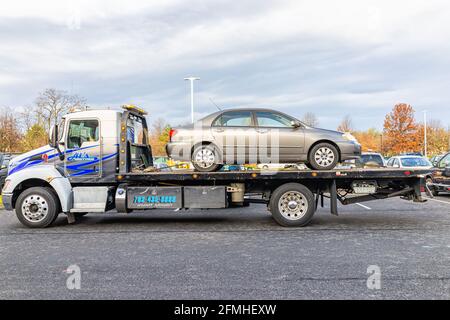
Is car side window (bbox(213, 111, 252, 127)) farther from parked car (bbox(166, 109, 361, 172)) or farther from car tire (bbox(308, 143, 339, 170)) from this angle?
car tire (bbox(308, 143, 339, 170))

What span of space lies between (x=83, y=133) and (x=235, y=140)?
3.37 meters

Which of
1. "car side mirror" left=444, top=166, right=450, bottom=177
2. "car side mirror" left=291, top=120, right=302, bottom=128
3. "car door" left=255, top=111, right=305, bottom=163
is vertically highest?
"car side mirror" left=291, top=120, right=302, bottom=128

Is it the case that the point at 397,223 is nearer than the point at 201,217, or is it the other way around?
the point at 397,223

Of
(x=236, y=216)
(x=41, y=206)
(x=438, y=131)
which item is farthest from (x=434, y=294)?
(x=438, y=131)

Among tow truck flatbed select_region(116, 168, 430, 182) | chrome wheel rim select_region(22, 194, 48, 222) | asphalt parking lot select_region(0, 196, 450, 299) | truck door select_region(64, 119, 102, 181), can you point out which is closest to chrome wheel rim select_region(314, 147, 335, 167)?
tow truck flatbed select_region(116, 168, 430, 182)

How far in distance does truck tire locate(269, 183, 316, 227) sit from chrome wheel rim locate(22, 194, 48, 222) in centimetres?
481

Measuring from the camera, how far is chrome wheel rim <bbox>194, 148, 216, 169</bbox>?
27.4ft

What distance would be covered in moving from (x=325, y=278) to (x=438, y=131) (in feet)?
222

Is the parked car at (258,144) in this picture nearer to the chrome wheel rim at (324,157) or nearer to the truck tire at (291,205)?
the chrome wheel rim at (324,157)

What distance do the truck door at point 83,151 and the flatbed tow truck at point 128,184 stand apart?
0.02 metres

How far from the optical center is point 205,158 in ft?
27.4

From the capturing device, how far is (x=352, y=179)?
26.9ft

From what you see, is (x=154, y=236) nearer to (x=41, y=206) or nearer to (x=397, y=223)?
(x=41, y=206)

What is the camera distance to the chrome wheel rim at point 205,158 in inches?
329
